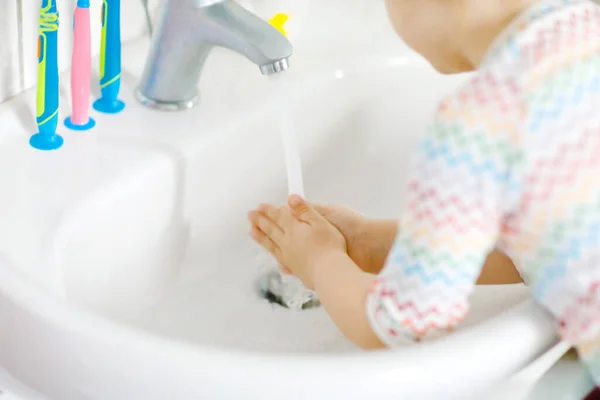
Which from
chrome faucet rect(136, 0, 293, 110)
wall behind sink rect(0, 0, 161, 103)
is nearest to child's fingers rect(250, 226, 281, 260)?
chrome faucet rect(136, 0, 293, 110)

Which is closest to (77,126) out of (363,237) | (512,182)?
(363,237)

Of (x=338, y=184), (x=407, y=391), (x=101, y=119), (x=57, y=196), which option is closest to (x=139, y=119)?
(x=101, y=119)

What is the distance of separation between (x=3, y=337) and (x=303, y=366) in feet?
0.69

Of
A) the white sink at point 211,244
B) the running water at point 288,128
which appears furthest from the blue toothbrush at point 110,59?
the running water at point 288,128

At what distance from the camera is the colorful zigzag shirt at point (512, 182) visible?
551 mm

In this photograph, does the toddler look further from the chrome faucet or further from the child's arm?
the chrome faucet

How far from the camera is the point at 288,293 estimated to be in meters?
0.88

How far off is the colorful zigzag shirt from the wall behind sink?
0.40 meters

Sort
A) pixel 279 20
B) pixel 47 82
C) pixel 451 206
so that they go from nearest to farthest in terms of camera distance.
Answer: pixel 451 206 → pixel 47 82 → pixel 279 20

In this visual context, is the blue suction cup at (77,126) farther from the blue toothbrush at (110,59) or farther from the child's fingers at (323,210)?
the child's fingers at (323,210)

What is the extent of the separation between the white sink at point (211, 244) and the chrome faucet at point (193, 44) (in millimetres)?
24

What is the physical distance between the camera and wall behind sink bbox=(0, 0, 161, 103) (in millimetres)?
731

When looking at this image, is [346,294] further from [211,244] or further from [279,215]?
[211,244]

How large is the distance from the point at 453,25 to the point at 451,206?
17 cm
